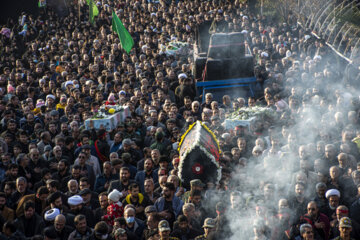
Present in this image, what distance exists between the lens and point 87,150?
9.24 m

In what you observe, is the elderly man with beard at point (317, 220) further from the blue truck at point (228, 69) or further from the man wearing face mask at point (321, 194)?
the blue truck at point (228, 69)

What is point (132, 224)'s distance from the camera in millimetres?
6781

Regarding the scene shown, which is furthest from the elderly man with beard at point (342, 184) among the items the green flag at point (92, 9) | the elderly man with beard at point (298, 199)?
the green flag at point (92, 9)

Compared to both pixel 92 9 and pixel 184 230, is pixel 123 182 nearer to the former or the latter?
pixel 184 230

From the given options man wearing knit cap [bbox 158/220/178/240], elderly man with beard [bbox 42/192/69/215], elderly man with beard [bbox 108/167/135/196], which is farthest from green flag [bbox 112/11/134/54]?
man wearing knit cap [bbox 158/220/178/240]

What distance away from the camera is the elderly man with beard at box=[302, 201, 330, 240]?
20.7 ft

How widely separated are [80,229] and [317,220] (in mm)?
3056

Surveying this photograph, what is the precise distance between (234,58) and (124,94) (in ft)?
10.1

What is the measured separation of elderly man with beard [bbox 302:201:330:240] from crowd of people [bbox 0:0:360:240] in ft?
0.05

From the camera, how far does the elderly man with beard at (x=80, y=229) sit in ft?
22.1

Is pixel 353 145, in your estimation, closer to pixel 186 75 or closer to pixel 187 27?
pixel 186 75

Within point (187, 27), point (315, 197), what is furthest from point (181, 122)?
point (187, 27)

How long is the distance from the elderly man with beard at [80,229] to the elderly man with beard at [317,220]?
2.82 meters

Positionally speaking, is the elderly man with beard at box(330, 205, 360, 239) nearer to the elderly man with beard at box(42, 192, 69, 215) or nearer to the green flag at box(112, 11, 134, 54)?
the elderly man with beard at box(42, 192, 69, 215)
